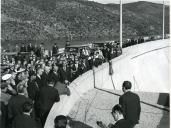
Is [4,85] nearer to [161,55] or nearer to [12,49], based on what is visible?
[12,49]

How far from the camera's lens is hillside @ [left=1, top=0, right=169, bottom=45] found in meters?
71.2

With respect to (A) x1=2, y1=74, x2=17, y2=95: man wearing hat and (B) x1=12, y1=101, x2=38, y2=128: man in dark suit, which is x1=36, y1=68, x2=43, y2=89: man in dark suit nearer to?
(A) x1=2, y1=74, x2=17, y2=95: man wearing hat

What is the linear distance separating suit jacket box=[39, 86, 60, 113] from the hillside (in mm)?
52218

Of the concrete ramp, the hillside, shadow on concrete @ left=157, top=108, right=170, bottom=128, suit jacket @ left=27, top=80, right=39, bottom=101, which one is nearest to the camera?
suit jacket @ left=27, top=80, right=39, bottom=101

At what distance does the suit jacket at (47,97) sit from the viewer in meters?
8.25

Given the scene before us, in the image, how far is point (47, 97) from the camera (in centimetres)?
838

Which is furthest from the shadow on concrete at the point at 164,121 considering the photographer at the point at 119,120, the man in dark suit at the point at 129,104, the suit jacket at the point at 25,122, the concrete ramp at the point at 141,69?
the concrete ramp at the point at 141,69

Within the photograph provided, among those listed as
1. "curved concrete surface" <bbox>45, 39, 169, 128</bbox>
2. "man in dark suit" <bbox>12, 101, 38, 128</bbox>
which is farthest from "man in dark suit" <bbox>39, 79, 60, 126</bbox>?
"man in dark suit" <bbox>12, 101, 38, 128</bbox>

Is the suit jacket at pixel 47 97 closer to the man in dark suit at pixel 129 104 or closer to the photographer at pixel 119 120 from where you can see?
the man in dark suit at pixel 129 104

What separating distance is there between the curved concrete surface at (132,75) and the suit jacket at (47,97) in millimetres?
281

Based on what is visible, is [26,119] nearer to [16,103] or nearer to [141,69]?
[16,103]

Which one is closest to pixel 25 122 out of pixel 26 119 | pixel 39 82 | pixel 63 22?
pixel 26 119

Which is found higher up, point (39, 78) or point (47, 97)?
point (39, 78)

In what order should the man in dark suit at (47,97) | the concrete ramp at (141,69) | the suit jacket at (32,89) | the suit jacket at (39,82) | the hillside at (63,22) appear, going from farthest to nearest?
the hillside at (63,22), the concrete ramp at (141,69), the suit jacket at (39,82), the suit jacket at (32,89), the man in dark suit at (47,97)
